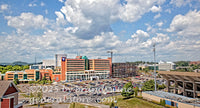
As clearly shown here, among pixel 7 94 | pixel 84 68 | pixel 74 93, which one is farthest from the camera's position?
pixel 84 68

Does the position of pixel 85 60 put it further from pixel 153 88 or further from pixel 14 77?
pixel 153 88

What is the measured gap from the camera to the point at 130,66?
17312cm

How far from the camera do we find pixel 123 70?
16625 cm

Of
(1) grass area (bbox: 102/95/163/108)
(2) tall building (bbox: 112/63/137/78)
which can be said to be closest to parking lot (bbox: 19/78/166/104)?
(1) grass area (bbox: 102/95/163/108)

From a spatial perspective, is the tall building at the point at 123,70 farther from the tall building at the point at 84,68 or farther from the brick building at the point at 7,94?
the brick building at the point at 7,94

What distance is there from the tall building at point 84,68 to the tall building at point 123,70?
7746 mm

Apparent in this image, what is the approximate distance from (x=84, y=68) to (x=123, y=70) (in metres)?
43.8

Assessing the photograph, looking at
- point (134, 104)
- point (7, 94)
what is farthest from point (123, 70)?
point (7, 94)

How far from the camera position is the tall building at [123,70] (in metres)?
162

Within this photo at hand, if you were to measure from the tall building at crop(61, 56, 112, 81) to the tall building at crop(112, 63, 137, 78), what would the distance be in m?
7.75

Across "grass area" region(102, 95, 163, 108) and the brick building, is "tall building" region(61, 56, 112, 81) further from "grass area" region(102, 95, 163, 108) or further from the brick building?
the brick building

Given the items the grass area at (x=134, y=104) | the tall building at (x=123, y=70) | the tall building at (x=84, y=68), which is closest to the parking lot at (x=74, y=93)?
the grass area at (x=134, y=104)

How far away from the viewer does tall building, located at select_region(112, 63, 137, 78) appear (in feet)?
531

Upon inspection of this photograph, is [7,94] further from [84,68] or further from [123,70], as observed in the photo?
[123,70]
